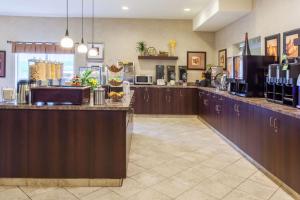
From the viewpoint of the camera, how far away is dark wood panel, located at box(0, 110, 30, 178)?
3.07 metres

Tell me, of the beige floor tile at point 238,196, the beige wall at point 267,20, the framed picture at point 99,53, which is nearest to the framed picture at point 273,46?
the beige wall at point 267,20

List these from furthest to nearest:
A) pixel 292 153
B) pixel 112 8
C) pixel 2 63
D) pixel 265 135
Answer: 1. pixel 2 63
2. pixel 112 8
3. pixel 265 135
4. pixel 292 153

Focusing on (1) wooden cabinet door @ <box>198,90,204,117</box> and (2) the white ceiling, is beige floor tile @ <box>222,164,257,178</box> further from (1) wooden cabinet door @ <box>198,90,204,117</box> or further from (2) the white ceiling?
(2) the white ceiling

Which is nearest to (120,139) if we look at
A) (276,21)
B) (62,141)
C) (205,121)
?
(62,141)

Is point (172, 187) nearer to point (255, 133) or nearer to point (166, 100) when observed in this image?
point (255, 133)

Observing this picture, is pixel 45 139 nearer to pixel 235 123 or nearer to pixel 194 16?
pixel 235 123

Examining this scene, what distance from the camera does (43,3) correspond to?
6.77 meters

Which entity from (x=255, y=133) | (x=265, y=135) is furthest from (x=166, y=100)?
(x=265, y=135)

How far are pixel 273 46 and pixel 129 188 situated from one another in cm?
346

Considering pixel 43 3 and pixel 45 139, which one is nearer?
pixel 45 139

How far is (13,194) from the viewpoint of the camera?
290 cm

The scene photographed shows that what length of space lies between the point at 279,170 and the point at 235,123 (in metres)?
1.55

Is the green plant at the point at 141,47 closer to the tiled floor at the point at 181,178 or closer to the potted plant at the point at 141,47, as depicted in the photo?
the potted plant at the point at 141,47

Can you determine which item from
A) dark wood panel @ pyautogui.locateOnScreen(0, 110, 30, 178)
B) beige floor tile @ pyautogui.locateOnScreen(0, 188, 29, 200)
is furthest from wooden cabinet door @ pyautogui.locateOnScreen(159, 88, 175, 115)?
beige floor tile @ pyautogui.locateOnScreen(0, 188, 29, 200)
